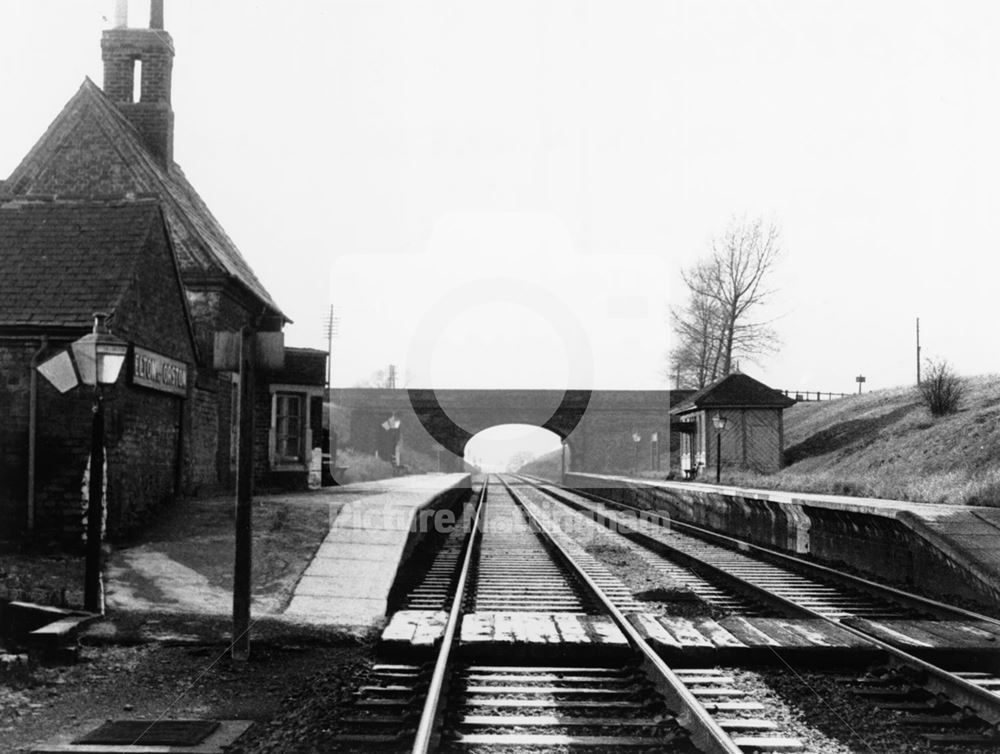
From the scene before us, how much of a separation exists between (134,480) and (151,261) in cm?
316

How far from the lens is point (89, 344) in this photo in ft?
27.4

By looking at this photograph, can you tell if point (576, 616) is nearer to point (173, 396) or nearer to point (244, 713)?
point (244, 713)

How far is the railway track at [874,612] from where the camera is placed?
5.53m

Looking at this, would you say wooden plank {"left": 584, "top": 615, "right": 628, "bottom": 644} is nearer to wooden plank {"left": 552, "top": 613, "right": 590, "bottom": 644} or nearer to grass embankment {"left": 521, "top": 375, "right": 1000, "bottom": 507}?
wooden plank {"left": 552, "top": 613, "right": 590, "bottom": 644}

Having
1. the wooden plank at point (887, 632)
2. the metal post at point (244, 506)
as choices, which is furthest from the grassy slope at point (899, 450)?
the metal post at point (244, 506)

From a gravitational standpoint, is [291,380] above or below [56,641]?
above

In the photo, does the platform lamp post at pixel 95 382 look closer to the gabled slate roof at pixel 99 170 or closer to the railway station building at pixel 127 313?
the railway station building at pixel 127 313

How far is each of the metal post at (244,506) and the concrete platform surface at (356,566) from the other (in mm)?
929

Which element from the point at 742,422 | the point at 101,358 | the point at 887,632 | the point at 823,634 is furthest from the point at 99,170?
the point at 742,422

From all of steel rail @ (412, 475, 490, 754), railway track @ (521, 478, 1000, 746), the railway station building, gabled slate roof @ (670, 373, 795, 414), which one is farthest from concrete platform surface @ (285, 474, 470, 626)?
gabled slate roof @ (670, 373, 795, 414)

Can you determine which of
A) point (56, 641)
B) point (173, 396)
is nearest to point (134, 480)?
point (173, 396)

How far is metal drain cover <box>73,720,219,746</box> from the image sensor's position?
5016 millimetres

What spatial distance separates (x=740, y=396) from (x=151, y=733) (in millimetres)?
31431

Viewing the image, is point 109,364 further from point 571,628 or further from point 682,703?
point 682,703
